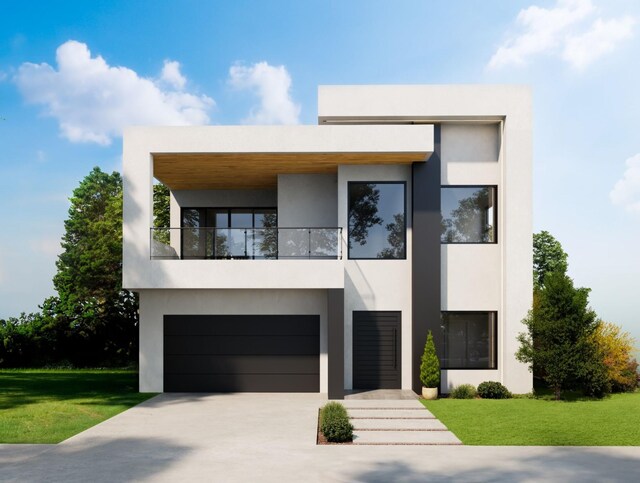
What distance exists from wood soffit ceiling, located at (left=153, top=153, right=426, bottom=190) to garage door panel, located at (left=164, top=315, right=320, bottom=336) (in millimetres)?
4382

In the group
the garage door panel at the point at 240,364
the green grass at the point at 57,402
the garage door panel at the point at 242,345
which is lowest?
the green grass at the point at 57,402

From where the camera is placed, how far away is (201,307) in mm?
17094

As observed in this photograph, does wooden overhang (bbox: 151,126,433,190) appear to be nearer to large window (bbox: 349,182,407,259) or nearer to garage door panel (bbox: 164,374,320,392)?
large window (bbox: 349,182,407,259)

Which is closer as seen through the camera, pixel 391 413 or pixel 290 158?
pixel 391 413

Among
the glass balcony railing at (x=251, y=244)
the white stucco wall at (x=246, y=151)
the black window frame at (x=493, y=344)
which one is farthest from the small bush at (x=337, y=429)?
the black window frame at (x=493, y=344)

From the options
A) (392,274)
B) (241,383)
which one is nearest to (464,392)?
(392,274)

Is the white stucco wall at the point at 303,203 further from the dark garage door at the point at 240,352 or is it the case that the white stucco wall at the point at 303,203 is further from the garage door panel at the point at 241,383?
the garage door panel at the point at 241,383

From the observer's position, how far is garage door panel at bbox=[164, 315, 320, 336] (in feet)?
55.8

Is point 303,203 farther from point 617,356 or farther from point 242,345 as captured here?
point 617,356

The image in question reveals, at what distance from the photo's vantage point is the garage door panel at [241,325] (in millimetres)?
17016

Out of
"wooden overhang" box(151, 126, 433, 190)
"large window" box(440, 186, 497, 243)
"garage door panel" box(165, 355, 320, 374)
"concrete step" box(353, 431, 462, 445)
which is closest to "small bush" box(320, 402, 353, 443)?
"concrete step" box(353, 431, 462, 445)

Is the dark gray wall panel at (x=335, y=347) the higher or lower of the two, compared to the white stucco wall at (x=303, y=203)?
lower

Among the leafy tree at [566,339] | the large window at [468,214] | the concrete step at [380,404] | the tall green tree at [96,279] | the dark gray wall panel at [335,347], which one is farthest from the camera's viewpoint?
the tall green tree at [96,279]

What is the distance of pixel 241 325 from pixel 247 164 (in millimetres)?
4692
